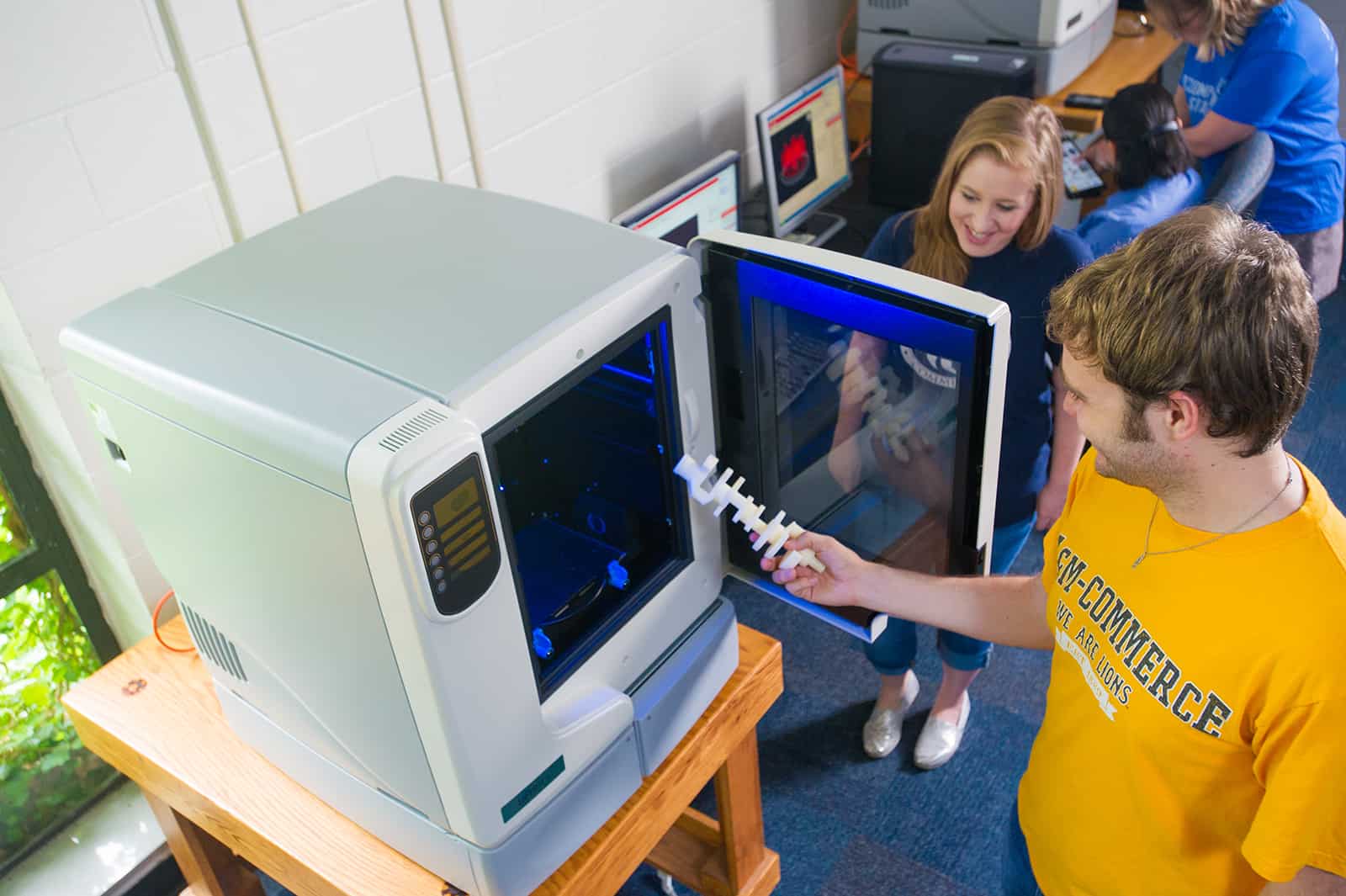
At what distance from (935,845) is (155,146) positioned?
5.60ft

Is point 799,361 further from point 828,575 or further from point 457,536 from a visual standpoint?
point 457,536

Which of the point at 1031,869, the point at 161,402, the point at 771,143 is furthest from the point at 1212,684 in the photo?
the point at 771,143

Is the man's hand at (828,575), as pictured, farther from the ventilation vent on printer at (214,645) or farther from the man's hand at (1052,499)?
the man's hand at (1052,499)

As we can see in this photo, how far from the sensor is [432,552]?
0.86 metres

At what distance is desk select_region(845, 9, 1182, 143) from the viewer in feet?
8.82

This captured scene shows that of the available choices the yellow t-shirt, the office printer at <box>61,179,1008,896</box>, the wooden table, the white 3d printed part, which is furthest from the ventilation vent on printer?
the yellow t-shirt

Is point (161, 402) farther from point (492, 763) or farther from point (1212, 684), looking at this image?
point (1212, 684)

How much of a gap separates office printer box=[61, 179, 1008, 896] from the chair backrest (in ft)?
3.45

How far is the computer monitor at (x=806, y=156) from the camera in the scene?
2467 millimetres

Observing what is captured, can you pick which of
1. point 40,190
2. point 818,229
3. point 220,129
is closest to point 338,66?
point 220,129

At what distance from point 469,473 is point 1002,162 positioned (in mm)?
1133

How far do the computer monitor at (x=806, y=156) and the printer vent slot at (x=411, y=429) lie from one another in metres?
1.74

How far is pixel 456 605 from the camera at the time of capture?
896 millimetres

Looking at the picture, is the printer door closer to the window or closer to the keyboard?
the keyboard
